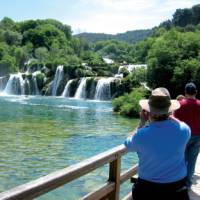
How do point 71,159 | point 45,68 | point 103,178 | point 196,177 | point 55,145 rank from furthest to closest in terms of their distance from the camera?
1. point 45,68
2. point 55,145
3. point 71,159
4. point 103,178
5. point 196,177

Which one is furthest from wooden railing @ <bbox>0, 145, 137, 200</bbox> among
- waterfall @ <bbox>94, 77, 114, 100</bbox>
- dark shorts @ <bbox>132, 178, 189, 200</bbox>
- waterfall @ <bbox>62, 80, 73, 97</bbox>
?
waterfall @ <bbox>62, 80, 73, 97</bbox>

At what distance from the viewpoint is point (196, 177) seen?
8.36 metres

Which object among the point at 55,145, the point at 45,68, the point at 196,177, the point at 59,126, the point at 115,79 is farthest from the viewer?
the point at 45,68

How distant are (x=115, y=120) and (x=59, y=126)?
5865mm

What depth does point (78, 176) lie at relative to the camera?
4.64 meters

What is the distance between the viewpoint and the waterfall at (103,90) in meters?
55.2

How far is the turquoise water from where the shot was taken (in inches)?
594

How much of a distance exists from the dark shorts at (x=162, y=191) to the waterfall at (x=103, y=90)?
50704 mm

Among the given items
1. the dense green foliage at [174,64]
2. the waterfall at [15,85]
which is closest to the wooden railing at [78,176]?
the dense green foliage at [174,64]

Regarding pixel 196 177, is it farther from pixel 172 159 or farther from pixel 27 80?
pixel 27 80

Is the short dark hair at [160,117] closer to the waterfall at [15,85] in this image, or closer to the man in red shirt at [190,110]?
the man in red shirt at [190,110]

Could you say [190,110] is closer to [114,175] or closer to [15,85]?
[114,175]

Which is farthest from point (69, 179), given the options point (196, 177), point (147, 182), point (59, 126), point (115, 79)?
point (115, 79)

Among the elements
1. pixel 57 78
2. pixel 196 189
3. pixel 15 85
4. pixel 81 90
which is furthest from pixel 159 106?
pixel 15 85
